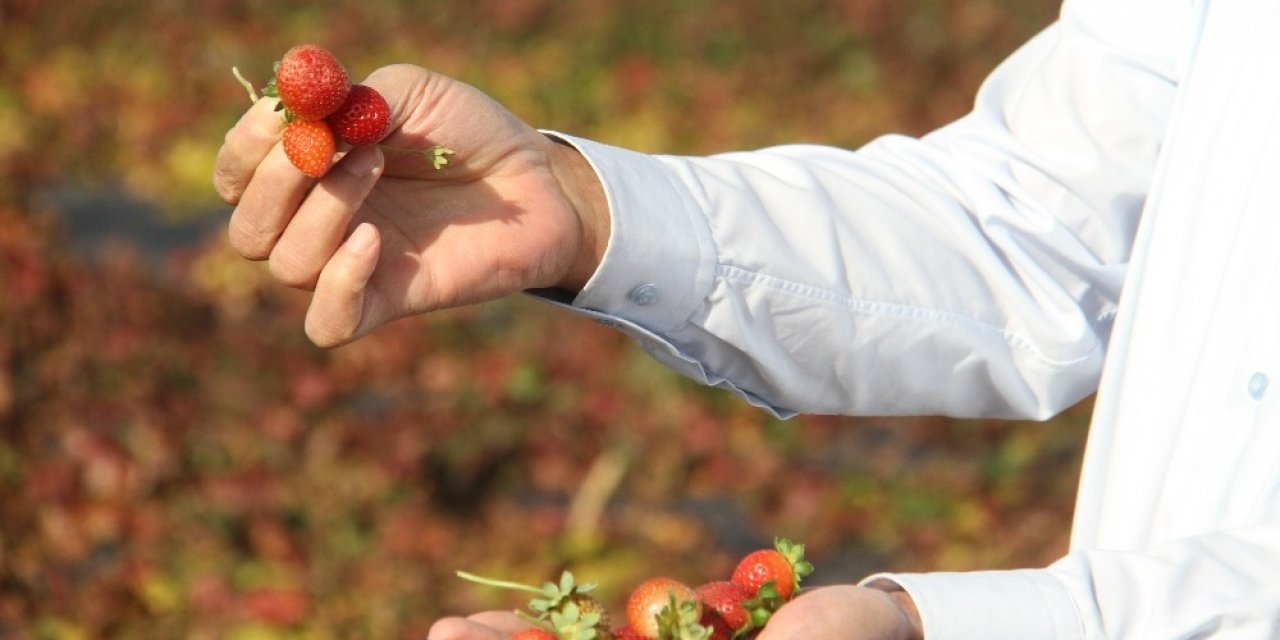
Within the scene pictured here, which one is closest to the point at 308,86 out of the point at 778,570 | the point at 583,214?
the point at 583,214

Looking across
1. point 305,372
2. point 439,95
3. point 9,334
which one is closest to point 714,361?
point 439,95

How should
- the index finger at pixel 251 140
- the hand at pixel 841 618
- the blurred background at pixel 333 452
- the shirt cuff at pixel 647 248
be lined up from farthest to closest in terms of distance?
the blurred background at pixel 333 452 < the shirt cuff at pixel 647 248 < the index finger at pixel 251 140 < the hand at pixel 841 618

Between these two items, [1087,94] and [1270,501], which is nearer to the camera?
[1270,501]

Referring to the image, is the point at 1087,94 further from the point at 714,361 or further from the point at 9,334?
the point at 9,334

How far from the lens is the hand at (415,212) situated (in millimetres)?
1644

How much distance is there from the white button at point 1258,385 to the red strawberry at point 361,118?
38.5 inches

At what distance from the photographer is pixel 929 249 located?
2025mm

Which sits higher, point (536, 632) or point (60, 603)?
point (536, 632)

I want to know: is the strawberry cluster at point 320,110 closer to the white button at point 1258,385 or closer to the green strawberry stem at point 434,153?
the green strawberry stem at point 434,153

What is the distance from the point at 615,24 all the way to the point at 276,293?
10.0 feet

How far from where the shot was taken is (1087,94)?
6.66ft

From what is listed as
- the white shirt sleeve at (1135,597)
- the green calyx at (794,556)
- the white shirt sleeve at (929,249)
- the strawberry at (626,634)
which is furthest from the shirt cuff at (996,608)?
the white shirt sleeve at (929,249)

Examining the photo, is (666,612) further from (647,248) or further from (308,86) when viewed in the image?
(308,86)

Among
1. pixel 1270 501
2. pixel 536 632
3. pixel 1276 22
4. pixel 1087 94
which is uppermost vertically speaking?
pixel 1276 22
